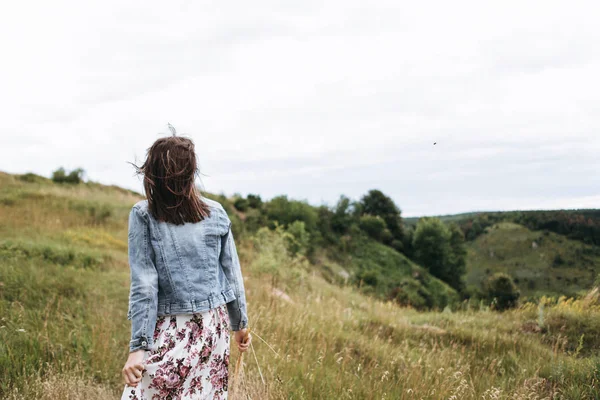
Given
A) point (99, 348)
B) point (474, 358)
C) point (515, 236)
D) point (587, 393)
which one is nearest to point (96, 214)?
point (99, 348)

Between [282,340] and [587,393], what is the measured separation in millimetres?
2882

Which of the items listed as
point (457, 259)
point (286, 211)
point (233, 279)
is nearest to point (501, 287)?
point (233, 279)

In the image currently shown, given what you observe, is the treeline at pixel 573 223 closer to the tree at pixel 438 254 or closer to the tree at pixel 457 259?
the tree at pixel 457 259

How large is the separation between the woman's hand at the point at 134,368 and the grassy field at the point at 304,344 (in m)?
0.84

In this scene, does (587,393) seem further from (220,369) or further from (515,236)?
(515,236)

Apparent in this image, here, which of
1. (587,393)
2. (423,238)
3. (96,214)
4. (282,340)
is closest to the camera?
(587,393)

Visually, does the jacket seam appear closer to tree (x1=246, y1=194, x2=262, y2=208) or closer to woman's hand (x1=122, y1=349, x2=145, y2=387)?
woman's hand (x1=122, y1=349, x2=145, y2=387)

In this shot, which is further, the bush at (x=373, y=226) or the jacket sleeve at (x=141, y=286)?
the bush at (x=373, y=226)

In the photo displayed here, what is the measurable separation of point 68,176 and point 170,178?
83.9 ft

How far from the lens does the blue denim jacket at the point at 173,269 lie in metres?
2.15

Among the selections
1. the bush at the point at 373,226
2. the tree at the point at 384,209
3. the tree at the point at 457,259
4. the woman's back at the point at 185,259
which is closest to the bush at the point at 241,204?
the bush at the point at 373,226

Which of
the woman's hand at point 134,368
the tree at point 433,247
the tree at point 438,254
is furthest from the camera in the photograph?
the tree at point 433,247

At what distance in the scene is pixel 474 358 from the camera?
17.8ft

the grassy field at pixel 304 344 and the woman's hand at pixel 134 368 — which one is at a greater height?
the woman's hand at pixel 134 368
